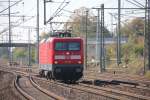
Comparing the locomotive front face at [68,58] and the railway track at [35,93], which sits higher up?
the locomotive front face at [68,58]

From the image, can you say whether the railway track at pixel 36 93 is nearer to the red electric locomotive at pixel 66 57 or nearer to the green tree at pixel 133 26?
the red electric locomotive at pixel 66 57

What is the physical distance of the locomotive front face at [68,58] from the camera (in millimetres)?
30484

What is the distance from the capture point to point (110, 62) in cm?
7081

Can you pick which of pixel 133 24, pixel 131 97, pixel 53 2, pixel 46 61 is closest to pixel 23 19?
pixel 53 2

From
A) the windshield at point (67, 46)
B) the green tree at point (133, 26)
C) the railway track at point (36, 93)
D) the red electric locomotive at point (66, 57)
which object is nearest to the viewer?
the railway track at point (36, 93)

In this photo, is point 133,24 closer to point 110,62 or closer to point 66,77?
point 110,62

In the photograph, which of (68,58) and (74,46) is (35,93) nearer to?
(68,58)

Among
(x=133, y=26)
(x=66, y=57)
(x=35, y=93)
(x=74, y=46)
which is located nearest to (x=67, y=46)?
(x=74, y=46)

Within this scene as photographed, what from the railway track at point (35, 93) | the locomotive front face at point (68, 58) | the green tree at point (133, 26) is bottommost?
the railway track at point (35, 93)

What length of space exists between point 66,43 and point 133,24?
76.5 meters

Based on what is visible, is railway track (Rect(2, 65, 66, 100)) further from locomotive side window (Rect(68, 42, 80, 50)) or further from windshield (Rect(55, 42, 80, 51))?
locomotive side window (Rect(68, 42, 80, 50))

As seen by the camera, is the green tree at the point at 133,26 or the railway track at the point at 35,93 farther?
the green tree at the point at 133,26

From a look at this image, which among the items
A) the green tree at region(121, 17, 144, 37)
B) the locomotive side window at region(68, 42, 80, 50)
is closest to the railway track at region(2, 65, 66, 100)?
the locomotive side window at region(68, 42, 80, 50)

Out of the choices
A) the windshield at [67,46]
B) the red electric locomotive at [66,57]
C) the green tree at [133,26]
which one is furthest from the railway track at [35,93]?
the green tree at [133,26]
